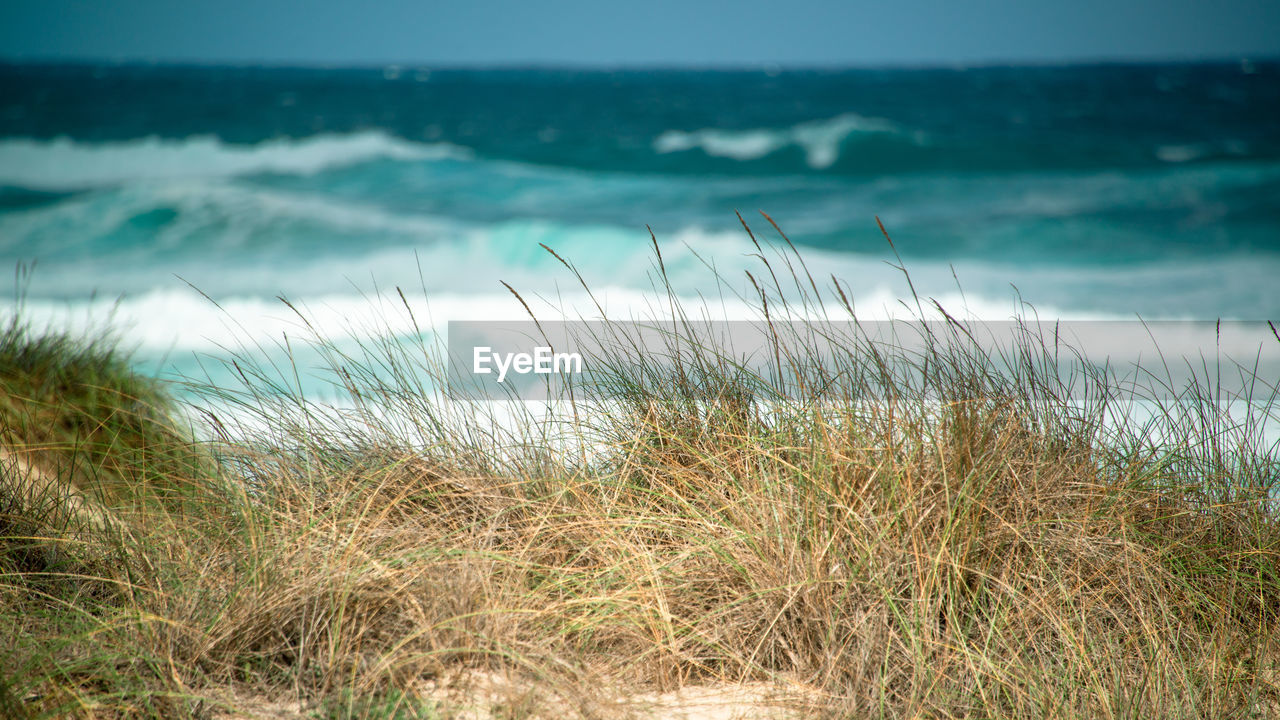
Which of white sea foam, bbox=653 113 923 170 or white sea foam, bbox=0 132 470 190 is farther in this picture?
white sea foam, bbox=653 113 923 170

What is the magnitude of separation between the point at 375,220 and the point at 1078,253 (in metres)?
10.2

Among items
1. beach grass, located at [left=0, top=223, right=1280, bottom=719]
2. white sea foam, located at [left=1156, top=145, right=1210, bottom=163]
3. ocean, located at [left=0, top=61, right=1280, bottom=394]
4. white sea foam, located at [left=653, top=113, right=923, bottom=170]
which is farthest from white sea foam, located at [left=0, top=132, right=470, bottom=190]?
beach grass, located at [left=0, top=223, right=1280, bottom=719]

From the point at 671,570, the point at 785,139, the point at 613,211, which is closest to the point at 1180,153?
the point at 785,139

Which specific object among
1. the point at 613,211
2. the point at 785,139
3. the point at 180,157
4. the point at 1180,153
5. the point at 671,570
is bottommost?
the point at 671,570

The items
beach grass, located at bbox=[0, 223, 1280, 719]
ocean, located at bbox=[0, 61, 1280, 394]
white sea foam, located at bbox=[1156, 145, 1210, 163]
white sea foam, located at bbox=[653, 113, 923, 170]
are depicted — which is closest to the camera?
beach grass, located at bbox=[0, 223, 1280, 719]

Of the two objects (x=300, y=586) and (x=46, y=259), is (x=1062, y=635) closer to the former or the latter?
(x=300, y=586)

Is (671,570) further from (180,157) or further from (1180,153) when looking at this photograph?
(180,157)

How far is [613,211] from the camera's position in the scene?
13930 millimetres

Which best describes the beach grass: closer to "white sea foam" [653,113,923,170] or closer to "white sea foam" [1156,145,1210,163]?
"white sea foam" [653,113,923,170]

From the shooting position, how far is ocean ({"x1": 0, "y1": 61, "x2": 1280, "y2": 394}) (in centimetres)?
981

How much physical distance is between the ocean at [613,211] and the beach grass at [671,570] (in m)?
4.00

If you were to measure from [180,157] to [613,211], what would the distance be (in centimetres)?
959

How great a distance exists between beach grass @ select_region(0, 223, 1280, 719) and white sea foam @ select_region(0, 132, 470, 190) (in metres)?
15.5

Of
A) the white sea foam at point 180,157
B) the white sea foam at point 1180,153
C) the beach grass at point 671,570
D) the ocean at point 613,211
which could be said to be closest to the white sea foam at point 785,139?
the ocean at point 613,211
